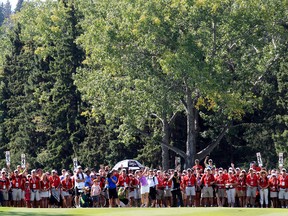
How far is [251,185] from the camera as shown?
42.2 metres

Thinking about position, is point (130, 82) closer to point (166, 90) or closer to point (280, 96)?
point (166, 90)

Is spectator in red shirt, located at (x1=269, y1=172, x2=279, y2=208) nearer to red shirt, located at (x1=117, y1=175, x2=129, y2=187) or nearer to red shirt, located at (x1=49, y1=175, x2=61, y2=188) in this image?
red shirt, located at (x1=117, y1=175, x2=129, y2=187)

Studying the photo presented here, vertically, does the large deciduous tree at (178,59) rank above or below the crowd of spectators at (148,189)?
above

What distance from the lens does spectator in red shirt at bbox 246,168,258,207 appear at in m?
42.2

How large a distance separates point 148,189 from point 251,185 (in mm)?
5015

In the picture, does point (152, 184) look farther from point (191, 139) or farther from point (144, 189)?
point (191, 139)

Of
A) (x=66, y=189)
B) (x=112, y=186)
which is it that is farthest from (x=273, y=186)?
(x=66, y=189)

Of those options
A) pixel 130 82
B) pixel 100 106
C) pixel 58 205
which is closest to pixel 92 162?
pixel 100 106

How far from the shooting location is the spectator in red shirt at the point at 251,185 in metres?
42.2

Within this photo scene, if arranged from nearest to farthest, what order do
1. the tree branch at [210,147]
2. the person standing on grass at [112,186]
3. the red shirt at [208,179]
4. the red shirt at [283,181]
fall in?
the person standing on grass at [112,186], the red shirt at [283,181], the red shirt at [208,179], the tree branch at [210,147]

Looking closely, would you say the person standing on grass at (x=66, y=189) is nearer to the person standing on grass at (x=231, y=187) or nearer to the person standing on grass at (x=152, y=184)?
the person standing on grass at (x=152, y=184)

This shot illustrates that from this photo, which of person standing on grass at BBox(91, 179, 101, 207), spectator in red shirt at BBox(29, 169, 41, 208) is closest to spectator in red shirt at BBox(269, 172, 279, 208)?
person standing on grass at BBox(91, 179, 101, 207)

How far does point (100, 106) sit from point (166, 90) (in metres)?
7.73

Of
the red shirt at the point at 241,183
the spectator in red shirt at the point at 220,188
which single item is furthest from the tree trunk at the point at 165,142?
the red shirt at the point at 241,183
